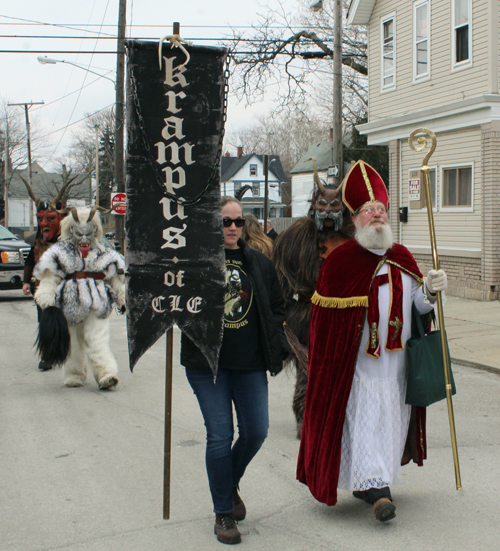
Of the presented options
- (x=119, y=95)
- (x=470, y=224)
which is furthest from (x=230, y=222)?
(x=119, y=95)

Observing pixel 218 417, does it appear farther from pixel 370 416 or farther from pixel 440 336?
pixel 440 336

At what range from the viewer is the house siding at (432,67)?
14641 millimetres

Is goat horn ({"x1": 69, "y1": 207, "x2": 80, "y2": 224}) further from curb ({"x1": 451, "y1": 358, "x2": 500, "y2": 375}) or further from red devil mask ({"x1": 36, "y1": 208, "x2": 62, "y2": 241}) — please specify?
curb ({"x1": 451, "y1": 358, "x2": 500, "y2": 375})

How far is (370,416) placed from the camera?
405cm

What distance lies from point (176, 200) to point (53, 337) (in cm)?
401

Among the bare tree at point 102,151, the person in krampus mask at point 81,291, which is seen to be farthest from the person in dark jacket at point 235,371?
the bare tree at point 102,151

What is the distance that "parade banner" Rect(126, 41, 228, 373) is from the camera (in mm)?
3793

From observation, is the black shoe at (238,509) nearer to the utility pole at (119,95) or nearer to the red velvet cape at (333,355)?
the red velvet cape at (333,355)

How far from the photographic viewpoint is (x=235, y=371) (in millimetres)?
3902

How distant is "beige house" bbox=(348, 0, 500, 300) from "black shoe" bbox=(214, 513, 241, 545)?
11.5 m

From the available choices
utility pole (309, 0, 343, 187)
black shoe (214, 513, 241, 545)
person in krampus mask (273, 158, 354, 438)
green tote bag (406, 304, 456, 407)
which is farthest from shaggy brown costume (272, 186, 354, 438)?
utility pole (309, 0, 343, 187)

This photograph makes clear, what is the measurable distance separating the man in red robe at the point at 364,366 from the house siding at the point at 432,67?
1149 centimetres

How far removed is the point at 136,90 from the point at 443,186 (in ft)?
Result: 43.7

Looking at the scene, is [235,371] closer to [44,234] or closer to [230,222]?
[230,222]
